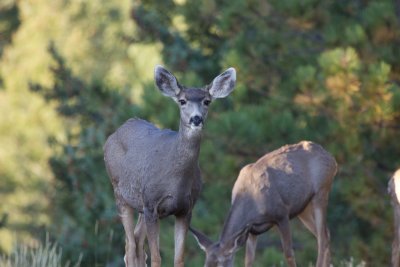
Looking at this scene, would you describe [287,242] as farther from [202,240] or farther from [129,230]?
[129,230]

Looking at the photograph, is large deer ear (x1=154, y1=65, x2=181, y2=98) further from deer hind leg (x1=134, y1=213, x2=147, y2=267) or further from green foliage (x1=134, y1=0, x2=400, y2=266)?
green foliage (x1=134, y1=0, x2=400, y2=266)

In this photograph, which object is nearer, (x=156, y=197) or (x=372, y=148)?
(x=156, y=197)

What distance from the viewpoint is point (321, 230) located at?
12.1m

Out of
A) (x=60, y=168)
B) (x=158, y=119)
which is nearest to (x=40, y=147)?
(x=60, y=168)

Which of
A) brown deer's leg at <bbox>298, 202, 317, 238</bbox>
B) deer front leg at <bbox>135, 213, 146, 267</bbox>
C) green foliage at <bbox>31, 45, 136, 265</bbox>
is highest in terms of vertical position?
deer front leg at <bbox>135, 213, 146, 267</bbox>

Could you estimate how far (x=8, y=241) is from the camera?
3172cm

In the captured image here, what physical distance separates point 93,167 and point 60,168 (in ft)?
2.40

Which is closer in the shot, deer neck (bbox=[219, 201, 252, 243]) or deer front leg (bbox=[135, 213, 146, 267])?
deer front leg (bbox=[135, 213, 146, 267])

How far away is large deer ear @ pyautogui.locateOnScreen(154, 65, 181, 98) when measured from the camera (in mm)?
10359

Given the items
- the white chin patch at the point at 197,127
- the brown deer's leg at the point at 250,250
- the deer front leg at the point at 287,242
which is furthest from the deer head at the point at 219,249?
the white chin patch at the point at 197,127

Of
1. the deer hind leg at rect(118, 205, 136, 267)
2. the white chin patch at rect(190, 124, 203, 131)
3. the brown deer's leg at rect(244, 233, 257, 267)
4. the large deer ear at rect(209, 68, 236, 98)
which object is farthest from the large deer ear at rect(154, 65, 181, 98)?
the brown deer's leg at rect(244, 233, 257, 267)

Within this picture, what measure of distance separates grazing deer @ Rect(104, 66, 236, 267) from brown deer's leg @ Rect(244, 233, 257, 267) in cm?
156

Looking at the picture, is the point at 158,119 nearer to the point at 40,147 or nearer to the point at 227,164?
the point at 227,164

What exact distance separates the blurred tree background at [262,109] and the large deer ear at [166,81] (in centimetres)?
323
